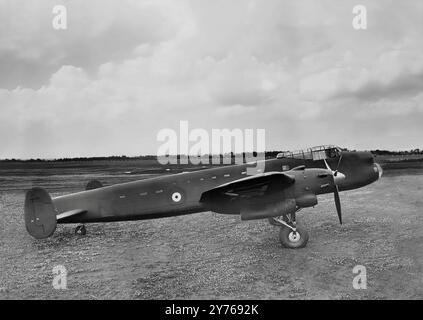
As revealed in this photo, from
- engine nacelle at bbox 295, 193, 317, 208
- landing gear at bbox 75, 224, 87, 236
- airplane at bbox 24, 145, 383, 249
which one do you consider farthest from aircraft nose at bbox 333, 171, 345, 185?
landing gear at bbox 75, 224, 87, 236

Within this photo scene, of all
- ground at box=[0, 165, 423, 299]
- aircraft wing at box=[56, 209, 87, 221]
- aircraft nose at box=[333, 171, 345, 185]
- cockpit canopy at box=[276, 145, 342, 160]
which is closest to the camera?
ground at box=[0, 165, 423, 299]

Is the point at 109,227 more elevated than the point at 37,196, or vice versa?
the point at 37,196

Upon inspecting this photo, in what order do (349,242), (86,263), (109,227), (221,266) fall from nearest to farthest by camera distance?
(221,266)
(86,263)
(349,242)
(109,227)

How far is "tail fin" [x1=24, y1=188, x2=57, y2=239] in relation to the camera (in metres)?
10.6

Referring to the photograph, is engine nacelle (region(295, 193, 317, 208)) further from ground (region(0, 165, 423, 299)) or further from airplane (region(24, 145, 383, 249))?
ground (region(0, 165, 423, 299))

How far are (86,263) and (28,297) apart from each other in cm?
220

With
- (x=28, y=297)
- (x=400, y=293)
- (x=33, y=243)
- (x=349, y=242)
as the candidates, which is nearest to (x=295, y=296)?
(x=400, y=293)

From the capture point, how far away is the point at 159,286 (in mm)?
7527

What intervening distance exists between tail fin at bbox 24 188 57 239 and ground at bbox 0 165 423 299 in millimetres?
633

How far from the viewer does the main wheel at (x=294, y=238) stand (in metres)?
9.87

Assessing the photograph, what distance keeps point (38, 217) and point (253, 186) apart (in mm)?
6654

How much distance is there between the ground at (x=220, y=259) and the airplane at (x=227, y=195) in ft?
2.95

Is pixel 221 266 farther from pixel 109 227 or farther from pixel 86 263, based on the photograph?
pixel 109 227
